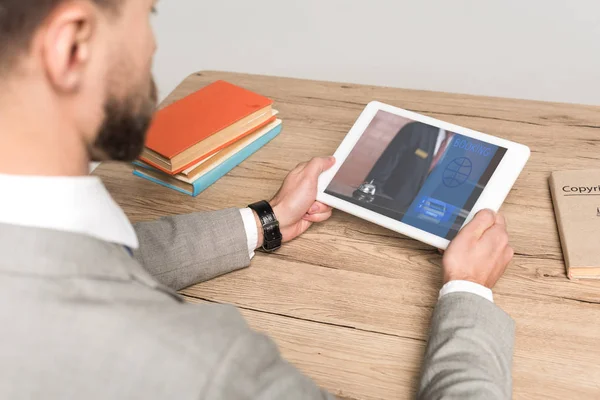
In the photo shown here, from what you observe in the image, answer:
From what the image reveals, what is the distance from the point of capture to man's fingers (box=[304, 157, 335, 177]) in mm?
1253

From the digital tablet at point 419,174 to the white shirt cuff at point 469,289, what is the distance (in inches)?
4.1

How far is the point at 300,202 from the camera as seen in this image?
122 centimetres

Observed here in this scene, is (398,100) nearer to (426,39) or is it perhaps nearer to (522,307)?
(522,307)

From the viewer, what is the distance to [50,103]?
72 centimetres

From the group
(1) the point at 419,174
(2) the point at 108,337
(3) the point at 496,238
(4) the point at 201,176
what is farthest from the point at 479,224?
(2) the point at 108,337

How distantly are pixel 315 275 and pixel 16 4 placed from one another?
2.14 ft

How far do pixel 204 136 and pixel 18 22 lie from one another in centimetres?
68

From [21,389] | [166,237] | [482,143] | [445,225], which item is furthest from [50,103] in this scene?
[482,143]

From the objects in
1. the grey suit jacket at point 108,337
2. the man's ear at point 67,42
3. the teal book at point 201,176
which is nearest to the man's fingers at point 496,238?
the grey suit jacket at point 108,337

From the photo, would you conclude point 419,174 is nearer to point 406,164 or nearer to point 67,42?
point 406,164

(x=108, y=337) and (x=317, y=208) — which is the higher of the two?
(x=108, y=337)

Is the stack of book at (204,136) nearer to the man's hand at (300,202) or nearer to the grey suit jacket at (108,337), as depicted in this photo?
the man's hand at (300,202)

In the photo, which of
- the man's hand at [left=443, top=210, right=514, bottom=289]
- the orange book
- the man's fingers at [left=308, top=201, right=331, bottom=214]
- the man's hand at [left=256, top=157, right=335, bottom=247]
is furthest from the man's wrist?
the man's hand at [left=443, top=210, right=514, bottom=289]

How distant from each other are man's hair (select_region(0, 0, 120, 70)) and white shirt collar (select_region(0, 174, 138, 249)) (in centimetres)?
13
